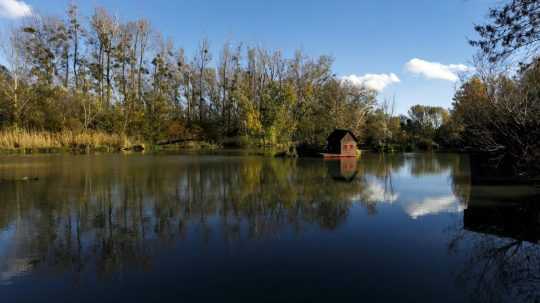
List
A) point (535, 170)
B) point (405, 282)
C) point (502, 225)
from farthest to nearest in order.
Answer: point (535, 170) → point (502, 225) → point (405, 282)

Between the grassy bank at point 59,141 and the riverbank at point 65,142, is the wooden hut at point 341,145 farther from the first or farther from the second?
the grassy bank at point 59,141

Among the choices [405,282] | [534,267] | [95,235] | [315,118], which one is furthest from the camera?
[315,118]

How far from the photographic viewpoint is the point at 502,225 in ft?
20.0

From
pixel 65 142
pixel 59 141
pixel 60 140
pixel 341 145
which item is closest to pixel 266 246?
pixel 341 145

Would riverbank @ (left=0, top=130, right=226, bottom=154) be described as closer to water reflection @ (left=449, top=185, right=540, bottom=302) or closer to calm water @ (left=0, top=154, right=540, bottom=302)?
calm water @ (left=0, top=154, right=540, bottom=302)

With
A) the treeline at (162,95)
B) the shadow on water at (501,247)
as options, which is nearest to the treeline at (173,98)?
the treeline at (162,95)

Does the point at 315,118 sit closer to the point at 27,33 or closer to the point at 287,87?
the point at 287,87

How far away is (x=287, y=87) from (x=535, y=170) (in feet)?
114

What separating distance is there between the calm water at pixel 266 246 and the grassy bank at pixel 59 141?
19468 millimetres

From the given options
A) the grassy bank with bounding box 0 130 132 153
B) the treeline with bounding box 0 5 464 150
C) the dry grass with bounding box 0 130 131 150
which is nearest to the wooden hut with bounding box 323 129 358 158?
the treeline with bounding box 0 5 464 150

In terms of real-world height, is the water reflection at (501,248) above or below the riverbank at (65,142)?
below

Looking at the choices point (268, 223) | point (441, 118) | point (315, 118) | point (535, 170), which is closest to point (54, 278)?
point (268, 223)

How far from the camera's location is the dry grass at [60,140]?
82.3 feet

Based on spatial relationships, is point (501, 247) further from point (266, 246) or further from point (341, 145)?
point (341, 145)
